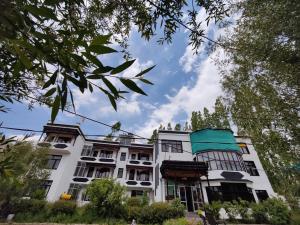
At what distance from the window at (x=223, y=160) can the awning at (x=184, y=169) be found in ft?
6.62

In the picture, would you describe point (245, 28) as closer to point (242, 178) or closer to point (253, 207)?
point (253, 207)

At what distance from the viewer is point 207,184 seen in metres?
16.0

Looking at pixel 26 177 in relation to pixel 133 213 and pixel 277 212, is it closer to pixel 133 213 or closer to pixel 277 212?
pixel 133 213

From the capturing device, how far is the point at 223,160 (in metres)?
16.9

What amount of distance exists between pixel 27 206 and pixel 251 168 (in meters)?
20.3

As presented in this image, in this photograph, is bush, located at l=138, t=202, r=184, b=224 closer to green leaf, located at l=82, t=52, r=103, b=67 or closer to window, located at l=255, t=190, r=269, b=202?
window, located at l=255, t=190, r=269, b=202

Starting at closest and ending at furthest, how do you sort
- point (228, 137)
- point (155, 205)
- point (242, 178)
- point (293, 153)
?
point (293, 153), point (155, 205), point (242, 178), point (228, 137)

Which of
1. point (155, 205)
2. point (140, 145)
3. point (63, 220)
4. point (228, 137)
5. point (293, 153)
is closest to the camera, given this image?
point (293, 153)

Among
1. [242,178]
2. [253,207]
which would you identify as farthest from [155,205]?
[242,178]

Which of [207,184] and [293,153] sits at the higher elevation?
[207,184]

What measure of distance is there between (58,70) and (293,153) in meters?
7.31

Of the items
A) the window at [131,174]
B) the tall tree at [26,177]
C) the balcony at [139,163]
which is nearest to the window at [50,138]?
the tall tree at [26,177]

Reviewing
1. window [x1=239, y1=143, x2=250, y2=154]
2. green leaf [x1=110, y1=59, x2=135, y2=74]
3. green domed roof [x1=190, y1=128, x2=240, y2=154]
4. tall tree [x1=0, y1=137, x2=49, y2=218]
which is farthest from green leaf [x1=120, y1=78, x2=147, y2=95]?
window [x1=239, y1=143, x2=250, y2=154]

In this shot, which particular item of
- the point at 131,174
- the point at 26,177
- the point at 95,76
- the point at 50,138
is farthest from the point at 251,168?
the point at 50,138
